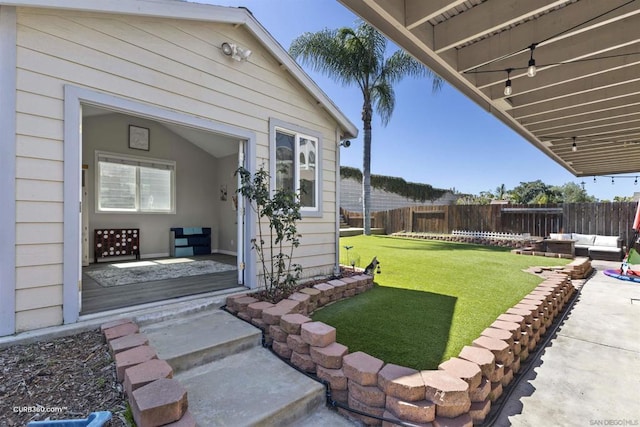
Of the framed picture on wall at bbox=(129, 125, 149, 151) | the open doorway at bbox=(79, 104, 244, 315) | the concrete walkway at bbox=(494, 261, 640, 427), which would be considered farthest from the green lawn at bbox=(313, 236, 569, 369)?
the framed picture on wall at bbox=(129, 125, 149, 151)

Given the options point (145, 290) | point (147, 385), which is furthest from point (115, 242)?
point (147, 385)

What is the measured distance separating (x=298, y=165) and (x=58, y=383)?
3.65 m

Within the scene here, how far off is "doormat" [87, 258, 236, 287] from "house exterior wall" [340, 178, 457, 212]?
11.0 metres

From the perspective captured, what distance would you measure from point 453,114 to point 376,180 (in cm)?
558

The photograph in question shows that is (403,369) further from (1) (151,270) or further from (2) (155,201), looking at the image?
(2) (155,201)

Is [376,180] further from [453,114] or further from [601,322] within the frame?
[601,322]

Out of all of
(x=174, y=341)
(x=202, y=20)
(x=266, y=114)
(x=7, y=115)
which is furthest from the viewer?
(x=266, y=114)

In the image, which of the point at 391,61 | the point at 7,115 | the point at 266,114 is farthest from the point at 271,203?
the point at 391,61

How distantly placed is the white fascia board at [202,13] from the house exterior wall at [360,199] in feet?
37.1

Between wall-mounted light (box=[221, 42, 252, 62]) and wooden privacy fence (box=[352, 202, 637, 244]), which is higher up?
wall-mounted light (box=[221, 42, 252, 62])

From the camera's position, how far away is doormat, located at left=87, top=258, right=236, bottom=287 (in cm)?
444

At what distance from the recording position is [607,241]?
30.5 feet

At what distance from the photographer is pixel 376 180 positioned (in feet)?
61.1

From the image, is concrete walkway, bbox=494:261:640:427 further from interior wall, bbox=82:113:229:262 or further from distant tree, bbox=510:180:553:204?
distant tree, bbox=510:180:553:204
